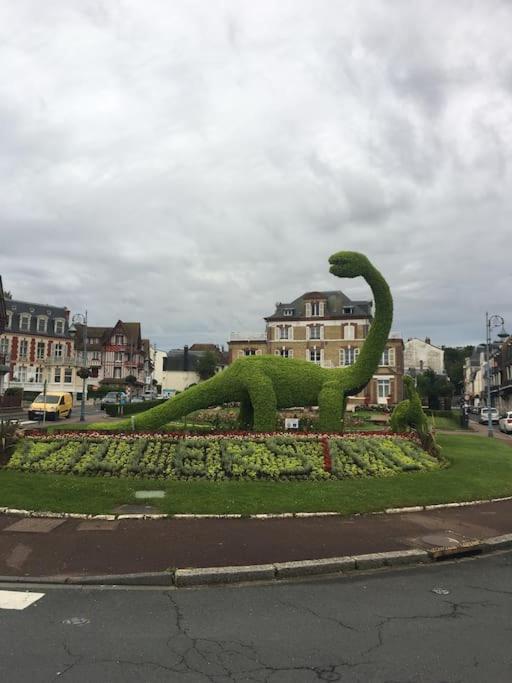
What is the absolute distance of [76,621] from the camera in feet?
17.7

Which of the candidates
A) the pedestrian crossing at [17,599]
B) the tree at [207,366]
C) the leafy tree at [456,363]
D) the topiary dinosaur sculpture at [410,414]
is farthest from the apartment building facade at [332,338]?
the leafy tree at [456,363]

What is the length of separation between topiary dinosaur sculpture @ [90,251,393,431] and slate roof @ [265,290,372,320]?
41.0 metres

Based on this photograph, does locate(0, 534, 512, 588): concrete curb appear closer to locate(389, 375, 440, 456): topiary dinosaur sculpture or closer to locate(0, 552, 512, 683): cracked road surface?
locate(0, 552, 512, 683): cracked road surface

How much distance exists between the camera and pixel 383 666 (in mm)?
4547

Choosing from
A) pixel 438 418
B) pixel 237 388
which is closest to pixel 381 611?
pixel 237 388

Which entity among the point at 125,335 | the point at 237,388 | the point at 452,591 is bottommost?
the point at 452,591

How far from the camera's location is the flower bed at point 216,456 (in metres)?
13.0

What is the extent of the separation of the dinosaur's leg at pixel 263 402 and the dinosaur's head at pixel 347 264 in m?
4.32

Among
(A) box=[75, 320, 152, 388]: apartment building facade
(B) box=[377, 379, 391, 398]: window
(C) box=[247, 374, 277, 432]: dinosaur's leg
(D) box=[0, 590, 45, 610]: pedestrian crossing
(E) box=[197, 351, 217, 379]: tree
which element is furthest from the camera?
(E) box=[197, 351, 217, 379]: tree

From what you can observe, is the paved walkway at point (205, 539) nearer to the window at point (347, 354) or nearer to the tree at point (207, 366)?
the window at point (347, 354)

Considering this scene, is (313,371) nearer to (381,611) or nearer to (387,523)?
(387,523)

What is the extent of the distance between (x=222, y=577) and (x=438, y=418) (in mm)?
42557

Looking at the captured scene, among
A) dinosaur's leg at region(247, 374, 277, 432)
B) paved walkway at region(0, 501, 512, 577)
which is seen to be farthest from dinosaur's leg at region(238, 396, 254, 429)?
paved walkway at region(0, 501, 512, 577)

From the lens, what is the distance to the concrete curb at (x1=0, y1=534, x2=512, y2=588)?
21.5 ft
